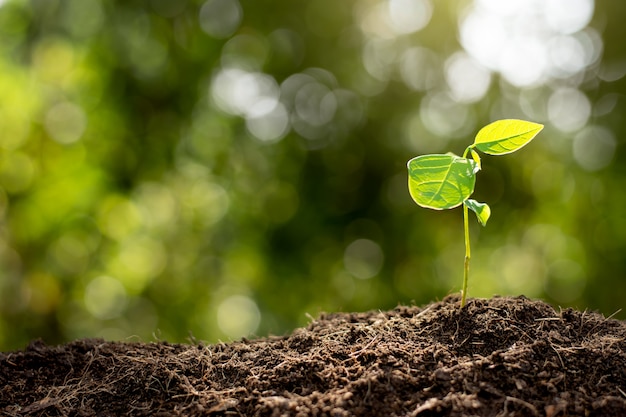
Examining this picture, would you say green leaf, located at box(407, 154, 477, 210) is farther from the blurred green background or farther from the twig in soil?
the blurred green background

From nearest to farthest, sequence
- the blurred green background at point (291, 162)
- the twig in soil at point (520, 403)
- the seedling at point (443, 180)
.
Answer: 1. the twig in soil at point (520, 403)
2. the seedling at point (443, 180)
3. the blurred green background at point (291, 162)

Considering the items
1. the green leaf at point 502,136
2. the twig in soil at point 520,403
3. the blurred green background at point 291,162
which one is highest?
the blurred green background at point 291,162

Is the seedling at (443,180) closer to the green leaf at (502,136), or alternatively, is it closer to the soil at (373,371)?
the green leaf at (502,136)

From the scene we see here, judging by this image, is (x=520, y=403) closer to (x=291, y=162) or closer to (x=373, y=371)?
(x=373, y=371)

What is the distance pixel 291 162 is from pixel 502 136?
6.26 m

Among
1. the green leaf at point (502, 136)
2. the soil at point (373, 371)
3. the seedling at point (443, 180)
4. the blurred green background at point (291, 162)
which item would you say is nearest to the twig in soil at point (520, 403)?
the soil at point (373, 371)

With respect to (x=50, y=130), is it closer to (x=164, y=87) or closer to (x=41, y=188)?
(x=41, y=188)

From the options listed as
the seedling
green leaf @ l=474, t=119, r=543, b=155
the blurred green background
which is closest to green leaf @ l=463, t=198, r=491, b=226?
the seedling

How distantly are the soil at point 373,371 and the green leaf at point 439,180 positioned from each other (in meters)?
0.45

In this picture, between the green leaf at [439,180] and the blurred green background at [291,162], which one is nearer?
the green leaf at [439,180]

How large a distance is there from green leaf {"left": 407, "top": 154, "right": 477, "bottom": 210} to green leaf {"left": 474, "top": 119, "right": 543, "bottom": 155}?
125mm

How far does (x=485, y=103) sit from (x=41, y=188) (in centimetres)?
611

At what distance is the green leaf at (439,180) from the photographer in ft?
6.19

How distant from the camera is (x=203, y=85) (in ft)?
→ 27.1
